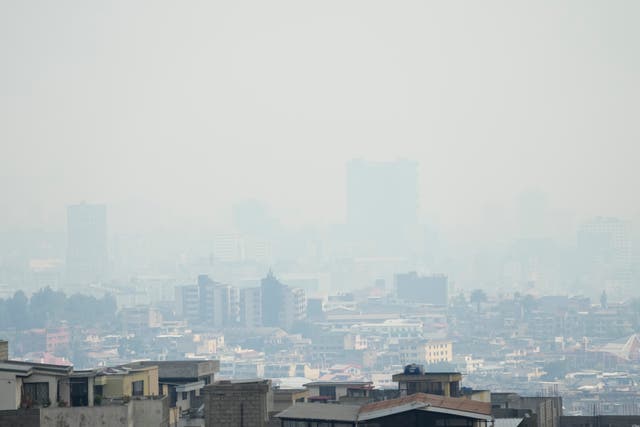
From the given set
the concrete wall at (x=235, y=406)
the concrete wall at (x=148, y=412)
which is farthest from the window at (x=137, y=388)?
the concrete wall at (x=235, y=406)

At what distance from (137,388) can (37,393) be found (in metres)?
4.99

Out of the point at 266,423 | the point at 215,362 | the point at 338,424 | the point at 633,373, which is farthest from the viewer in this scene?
the point at 633,373

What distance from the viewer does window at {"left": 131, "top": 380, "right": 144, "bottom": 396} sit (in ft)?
87.3

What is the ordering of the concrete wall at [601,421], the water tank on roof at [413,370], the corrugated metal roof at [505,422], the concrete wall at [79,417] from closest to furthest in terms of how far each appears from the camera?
the concrete wall at [79,417] < the corrugated metal roof at [505,422] < the concrete wall at [601,421] < the water tank on roof at [413,370]

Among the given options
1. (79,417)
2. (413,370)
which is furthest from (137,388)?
(79,417)

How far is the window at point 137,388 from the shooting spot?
2661 centimetres

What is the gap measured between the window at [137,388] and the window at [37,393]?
4015mm

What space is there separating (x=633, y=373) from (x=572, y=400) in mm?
47822

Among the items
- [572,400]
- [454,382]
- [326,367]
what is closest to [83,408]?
[454,382]

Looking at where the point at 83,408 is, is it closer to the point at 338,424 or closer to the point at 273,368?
the point at 338,424

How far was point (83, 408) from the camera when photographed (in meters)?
20.0

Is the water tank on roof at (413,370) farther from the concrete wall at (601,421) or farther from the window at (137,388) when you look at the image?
the window at (137,388)

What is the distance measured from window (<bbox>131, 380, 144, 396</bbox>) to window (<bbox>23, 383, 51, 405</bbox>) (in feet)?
13.2

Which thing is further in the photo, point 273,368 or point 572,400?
point 273,368
